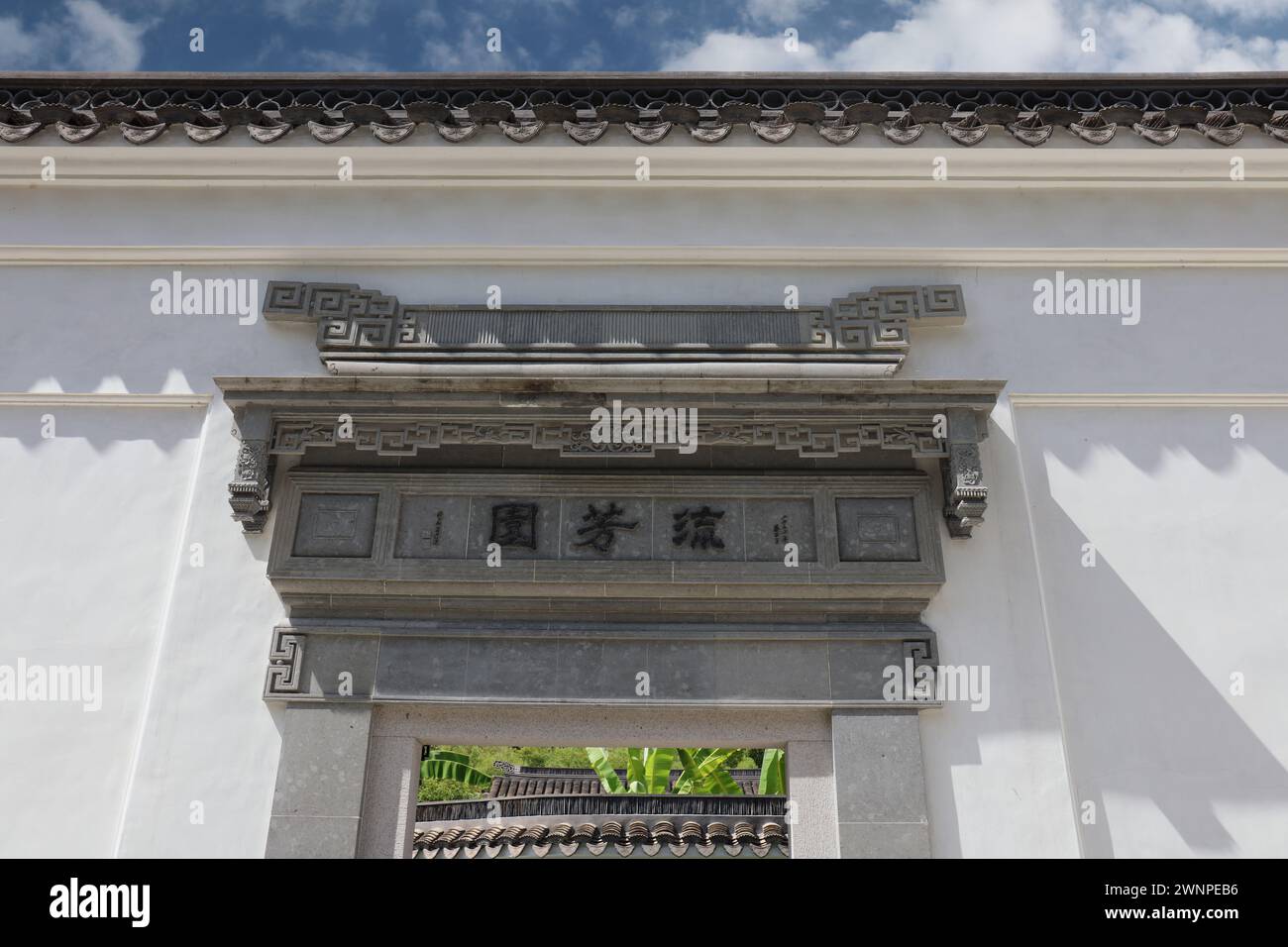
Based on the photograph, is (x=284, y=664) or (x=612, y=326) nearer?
(x=284, y=664)

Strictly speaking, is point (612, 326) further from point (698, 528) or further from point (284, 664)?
point (284, 664)

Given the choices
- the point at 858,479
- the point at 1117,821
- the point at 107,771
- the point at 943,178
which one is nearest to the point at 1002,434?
the point at 858,479

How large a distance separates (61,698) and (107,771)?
393 mm

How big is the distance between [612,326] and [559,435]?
0.68 m

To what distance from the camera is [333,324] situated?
477 centimetres

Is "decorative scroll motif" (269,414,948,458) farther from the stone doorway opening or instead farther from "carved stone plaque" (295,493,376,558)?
the stone doorway opening

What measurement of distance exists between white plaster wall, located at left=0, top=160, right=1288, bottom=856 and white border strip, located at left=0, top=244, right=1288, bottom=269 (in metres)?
0.05

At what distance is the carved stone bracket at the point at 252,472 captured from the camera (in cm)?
433

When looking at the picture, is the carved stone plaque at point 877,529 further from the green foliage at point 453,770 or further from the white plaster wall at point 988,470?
the green foliage at point 453,770

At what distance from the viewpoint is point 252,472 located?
4352 mm

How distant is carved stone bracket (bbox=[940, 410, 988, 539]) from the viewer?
14.1ft

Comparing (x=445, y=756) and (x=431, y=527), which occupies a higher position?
(x=445, y=756)

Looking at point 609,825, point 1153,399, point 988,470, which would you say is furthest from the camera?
point 609,825

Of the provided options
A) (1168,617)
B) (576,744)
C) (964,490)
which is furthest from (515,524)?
(1168,617)
